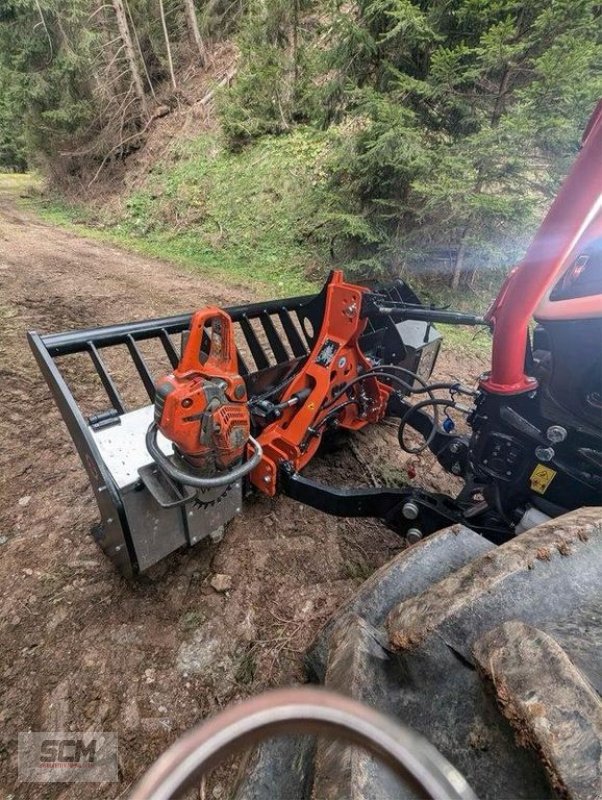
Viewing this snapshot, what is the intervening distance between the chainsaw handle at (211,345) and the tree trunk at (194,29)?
16520 mm

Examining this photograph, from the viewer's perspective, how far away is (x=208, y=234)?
32.3 feet

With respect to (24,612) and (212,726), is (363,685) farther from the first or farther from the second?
(24,612)

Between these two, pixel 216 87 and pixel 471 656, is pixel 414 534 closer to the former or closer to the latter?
pixel 471 656

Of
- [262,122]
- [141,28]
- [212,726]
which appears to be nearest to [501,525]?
[212,726]

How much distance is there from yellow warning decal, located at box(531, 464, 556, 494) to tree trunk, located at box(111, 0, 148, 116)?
54.6 feet

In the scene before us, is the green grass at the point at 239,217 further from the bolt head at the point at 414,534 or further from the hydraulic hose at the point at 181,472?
the hydraulic hose at the point at 181,472

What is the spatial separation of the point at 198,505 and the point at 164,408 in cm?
69

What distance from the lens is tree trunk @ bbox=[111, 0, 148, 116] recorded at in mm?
13221

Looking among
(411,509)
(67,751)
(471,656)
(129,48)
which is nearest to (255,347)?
(411,509)

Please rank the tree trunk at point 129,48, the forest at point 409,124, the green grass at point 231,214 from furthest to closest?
the tree trunk at point 129,48 → the green grass at point 231,214 → the forest at point 409,124

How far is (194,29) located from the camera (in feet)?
45.4

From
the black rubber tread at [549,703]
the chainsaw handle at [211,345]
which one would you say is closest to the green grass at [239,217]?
the chainsaw handle at [211,345]

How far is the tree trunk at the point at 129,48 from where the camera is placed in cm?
1322

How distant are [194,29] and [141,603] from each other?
Answer: 1754 centimetres
